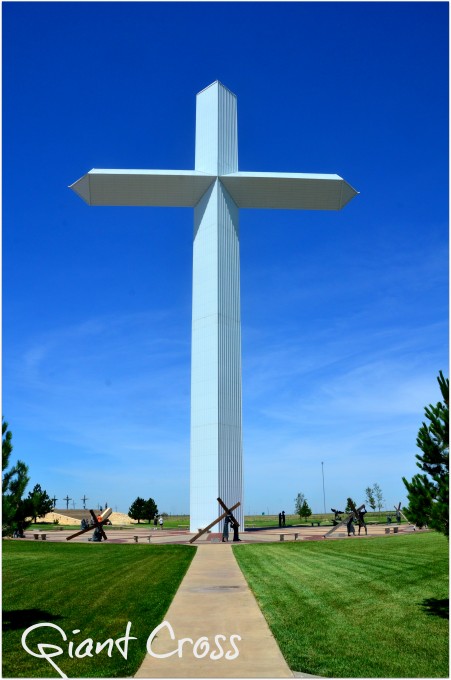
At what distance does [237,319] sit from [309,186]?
12619mm

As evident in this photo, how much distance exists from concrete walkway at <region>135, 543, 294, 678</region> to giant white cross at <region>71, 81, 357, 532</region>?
24928mm

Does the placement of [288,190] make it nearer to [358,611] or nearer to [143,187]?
[143,187]

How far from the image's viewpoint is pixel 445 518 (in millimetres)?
10906

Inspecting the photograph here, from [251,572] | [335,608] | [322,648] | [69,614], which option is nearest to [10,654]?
[69,614]

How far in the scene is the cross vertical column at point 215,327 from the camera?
41.4 meters

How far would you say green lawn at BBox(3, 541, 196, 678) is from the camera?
883 cm

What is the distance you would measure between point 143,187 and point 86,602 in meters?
37.9

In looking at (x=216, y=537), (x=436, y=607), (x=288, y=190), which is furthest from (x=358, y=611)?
(x=288, y=190)

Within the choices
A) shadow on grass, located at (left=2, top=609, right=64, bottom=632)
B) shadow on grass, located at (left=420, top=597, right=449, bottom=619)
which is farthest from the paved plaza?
shadow on grass, located at (left=2, top=609, right=64, bottom=632)

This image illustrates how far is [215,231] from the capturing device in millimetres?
45312

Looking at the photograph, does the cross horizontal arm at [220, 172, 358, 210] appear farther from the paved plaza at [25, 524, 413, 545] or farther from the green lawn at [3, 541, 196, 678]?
the green lawn at [3, 541, 196, 678]

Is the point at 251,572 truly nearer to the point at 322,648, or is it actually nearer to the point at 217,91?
the point at 322,648

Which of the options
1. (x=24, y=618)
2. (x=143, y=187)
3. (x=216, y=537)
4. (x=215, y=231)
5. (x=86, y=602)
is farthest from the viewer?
(x=143, y=187)

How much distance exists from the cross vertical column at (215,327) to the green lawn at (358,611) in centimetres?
1865
